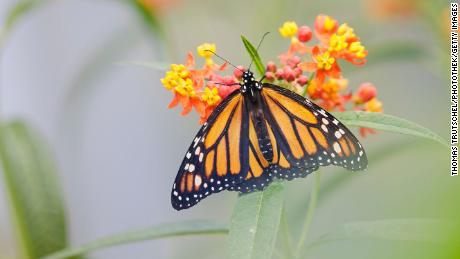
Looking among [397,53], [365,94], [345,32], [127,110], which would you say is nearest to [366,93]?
[365,94]

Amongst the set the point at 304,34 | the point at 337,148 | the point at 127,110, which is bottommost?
the point at 337,148

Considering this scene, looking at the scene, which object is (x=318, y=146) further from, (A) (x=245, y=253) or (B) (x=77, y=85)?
(B) (x=77, y=85)

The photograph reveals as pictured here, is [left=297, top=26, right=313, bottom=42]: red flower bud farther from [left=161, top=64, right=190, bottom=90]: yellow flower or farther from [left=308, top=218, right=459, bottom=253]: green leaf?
[left=308, top=218, right=459, bottom=253]: green leaf

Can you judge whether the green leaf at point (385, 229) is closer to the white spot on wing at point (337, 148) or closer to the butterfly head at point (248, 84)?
the white spot on wing at point (337, 148)

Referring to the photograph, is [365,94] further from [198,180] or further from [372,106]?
[198,180]

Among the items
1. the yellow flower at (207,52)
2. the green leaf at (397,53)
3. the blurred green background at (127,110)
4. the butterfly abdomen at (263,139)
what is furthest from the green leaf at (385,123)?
the blurred green background at (127,110)

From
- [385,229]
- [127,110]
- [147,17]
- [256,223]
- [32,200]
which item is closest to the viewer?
[256,223]

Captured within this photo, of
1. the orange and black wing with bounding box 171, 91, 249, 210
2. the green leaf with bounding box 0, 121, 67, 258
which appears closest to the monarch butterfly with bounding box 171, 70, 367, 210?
the orange and black wing with bounding box 171, 91, 249, 210

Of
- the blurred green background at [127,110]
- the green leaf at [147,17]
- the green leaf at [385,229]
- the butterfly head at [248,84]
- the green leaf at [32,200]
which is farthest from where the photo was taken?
the blurred green background at [127,110]
